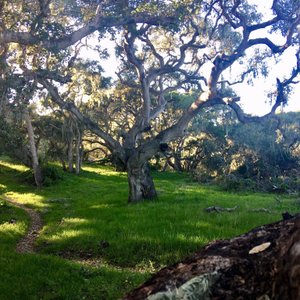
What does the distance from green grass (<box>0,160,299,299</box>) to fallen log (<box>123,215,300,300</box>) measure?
14.6 feet

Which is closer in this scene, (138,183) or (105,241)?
(105,241)

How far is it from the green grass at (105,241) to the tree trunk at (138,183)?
70 centimetres

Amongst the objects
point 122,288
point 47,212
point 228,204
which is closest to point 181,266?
point 122,288

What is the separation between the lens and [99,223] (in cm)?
1350

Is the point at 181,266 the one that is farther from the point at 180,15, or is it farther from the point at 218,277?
the point at 180,15

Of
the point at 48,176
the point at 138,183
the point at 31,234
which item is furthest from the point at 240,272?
the point at 48,176

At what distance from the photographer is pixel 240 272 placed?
9.62 feet

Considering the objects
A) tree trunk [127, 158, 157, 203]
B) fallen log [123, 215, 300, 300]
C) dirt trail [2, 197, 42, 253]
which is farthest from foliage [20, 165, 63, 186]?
fallen log [123, 215, 300, 300]

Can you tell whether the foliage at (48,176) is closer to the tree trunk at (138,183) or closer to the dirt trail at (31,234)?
the dirt trail at (31,234)

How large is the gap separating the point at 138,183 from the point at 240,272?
15858 millimetres

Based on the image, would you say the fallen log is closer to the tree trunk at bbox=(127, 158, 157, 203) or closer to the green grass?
the green grass

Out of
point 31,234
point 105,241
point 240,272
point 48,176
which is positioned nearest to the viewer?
point 240,272

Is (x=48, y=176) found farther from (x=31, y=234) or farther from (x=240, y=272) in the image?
(x=240, y=272)

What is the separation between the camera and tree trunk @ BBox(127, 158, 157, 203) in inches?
731
